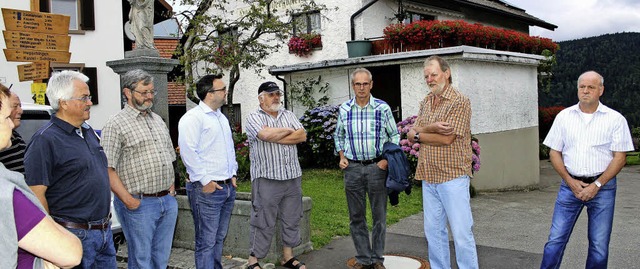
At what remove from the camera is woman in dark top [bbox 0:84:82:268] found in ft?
6.29

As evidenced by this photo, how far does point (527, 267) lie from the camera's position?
5805 mm

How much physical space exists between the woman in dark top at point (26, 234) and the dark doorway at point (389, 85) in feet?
39.3

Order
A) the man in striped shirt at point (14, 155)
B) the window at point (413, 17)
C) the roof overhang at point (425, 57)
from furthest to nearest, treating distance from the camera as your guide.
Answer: the window at point (413, 17) → the roof overhang at point (425, 57) → the man in striped shirt at point (14, 155)

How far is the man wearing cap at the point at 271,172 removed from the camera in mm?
5453

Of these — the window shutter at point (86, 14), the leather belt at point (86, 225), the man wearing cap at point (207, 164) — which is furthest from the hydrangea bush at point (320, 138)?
the window shutter at point (86, 14)

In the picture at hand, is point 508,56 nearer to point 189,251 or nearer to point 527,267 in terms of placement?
point 527,267

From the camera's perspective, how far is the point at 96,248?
3.82 metres

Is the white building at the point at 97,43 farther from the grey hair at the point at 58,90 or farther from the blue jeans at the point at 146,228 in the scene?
the grey hair at the point at 58,90

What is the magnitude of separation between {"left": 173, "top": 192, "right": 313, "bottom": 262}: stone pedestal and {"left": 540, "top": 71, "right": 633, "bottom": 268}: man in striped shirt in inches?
101

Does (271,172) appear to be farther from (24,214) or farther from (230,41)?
(230,41)

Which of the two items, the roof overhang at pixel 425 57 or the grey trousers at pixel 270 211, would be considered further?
the roof overhang at pixel 425 57

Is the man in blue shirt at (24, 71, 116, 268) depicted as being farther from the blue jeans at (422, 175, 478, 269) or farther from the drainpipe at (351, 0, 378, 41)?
the drainpipe at (351, 0, 378, 41)

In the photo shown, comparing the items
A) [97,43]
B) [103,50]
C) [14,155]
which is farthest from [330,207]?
[97,43]

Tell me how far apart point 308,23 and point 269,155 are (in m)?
12.8
